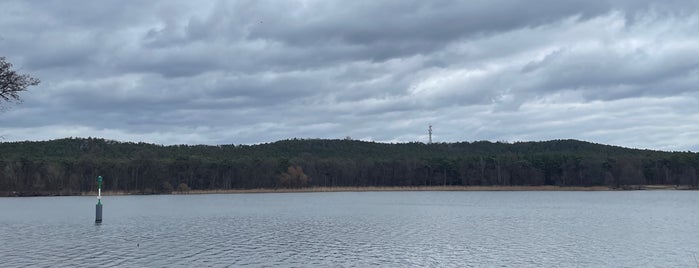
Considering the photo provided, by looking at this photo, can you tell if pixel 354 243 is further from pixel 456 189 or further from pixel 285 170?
pixel 285 170

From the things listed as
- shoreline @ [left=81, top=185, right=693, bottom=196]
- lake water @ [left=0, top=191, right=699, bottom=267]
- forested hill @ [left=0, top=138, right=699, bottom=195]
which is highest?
forested hill @ [left=0, top=138, right=699, bottom=195]

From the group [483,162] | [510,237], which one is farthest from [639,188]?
[510,237]

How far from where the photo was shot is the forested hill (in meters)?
130

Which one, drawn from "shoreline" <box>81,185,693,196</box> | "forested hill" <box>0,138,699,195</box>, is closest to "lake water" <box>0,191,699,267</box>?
"forested hill" <box>0,138,699,195</box>

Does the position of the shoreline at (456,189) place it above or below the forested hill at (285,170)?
below

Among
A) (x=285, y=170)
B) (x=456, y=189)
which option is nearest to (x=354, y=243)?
(x=456, y=189)

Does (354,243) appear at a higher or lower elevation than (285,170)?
lower

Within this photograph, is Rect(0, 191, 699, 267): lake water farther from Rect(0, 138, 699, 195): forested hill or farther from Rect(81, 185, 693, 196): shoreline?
Rect(81, 185, 693, 196): shoreline

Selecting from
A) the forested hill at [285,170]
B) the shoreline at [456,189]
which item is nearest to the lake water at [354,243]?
the forested hill at [285,170]

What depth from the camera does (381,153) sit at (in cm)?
19888

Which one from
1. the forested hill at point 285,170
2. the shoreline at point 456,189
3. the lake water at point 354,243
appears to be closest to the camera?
the lake water at point 354,243

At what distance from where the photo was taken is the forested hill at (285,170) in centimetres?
13050

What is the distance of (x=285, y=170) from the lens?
15500cm

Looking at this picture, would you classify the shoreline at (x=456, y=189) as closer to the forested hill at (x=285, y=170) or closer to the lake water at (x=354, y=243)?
the forested hill at (x=285, y=170)
